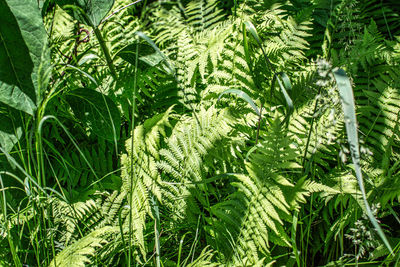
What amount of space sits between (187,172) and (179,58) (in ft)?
2.40

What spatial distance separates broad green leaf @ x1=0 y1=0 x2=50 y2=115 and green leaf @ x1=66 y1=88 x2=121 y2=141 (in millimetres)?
302

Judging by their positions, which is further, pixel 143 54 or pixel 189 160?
pixel 143 54

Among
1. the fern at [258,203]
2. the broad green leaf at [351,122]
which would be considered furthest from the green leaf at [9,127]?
the broad green leaf at [351,122]

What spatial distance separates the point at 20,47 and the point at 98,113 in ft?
1.41

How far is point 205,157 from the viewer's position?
56.1 inches

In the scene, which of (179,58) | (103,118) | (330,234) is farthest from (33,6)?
(330,234)

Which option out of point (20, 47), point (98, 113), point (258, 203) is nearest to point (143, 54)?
point (98, 113)

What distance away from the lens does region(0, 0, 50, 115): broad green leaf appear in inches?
48.8

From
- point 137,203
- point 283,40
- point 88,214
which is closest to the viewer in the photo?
point 137,203

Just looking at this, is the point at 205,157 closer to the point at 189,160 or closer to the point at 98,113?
the point at 189,160

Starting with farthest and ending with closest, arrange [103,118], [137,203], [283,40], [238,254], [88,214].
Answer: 1. [283,40]
2. [103,118]
3. [88,214]
4. [137,203]
5. [238,254]

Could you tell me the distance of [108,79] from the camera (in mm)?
1888

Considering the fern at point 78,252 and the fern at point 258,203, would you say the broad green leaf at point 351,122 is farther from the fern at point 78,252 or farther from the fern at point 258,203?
the fern at point 78,252

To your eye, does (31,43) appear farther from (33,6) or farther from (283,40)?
(283,40)
